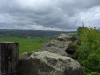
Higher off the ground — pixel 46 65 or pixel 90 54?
Result: pixel 46 65

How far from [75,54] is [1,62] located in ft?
38.7

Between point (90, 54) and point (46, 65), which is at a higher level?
point (46, 65)

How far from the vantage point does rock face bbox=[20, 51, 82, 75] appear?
27.9ft

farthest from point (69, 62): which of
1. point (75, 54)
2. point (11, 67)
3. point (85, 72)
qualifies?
point (75, 54)

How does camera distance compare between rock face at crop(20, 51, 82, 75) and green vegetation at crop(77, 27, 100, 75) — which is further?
green vegetation at crop(77, 27, 100, 75)

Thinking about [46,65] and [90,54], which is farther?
[90,54]

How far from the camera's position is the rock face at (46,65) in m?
8.49

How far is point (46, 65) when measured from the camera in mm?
8500

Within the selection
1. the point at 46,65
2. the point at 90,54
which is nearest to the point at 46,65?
the point at 46,65

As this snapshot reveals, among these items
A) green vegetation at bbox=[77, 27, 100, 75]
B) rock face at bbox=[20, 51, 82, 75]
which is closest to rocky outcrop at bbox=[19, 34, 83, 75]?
rock face at bbox=[20, 51, 82, 75]

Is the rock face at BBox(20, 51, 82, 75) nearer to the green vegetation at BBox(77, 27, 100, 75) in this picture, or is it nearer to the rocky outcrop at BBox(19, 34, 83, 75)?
the rocky outcrop at BBox(19, 34, 83, 75)

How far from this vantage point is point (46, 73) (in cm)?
854

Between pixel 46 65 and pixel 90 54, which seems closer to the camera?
pixel 46 65

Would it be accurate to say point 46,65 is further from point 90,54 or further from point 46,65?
point 90,54
